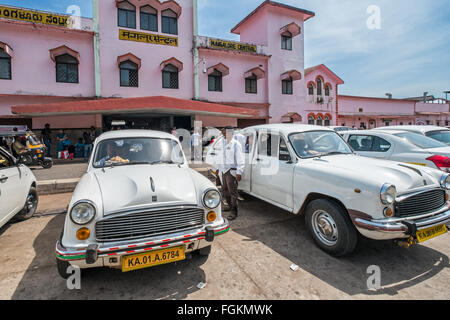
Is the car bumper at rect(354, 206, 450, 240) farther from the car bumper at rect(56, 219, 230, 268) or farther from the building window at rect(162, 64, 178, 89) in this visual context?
the building window at rect(162, 64, 178, 89)

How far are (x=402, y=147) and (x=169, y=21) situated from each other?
52.6ft

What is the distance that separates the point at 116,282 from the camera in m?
2.77

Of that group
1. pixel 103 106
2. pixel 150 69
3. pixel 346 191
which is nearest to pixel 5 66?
pixel 103 106

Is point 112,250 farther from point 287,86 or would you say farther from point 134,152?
point 287,86

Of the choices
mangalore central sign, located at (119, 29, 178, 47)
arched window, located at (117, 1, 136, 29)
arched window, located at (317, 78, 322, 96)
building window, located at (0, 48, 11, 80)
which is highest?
arched window, located at (117, 1, 136, 29)

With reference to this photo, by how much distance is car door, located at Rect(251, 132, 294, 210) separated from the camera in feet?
13.3

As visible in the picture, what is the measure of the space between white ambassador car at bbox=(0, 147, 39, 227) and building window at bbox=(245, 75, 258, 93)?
53.8ft

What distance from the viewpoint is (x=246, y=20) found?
2097cm

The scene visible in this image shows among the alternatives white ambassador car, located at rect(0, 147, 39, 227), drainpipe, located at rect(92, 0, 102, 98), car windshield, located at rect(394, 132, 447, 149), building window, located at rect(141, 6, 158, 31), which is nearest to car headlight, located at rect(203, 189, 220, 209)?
white ambassador car, located at rect(0, 147, 39, 227)

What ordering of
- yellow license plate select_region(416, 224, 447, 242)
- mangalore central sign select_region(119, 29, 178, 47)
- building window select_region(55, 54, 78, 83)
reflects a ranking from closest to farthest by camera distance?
1. yellow license plate select_region(416, 224, 447, 242)
2. building window select_region(55, 54, 78, 83)
3. mangalore central sign select_region(119, 29, 178, 47)

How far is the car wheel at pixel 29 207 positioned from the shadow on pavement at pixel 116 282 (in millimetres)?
1917

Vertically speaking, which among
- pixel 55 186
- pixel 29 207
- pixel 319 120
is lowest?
pixel 29 207

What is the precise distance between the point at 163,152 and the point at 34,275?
2.28 meters

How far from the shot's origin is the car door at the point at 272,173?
4.05 meters
